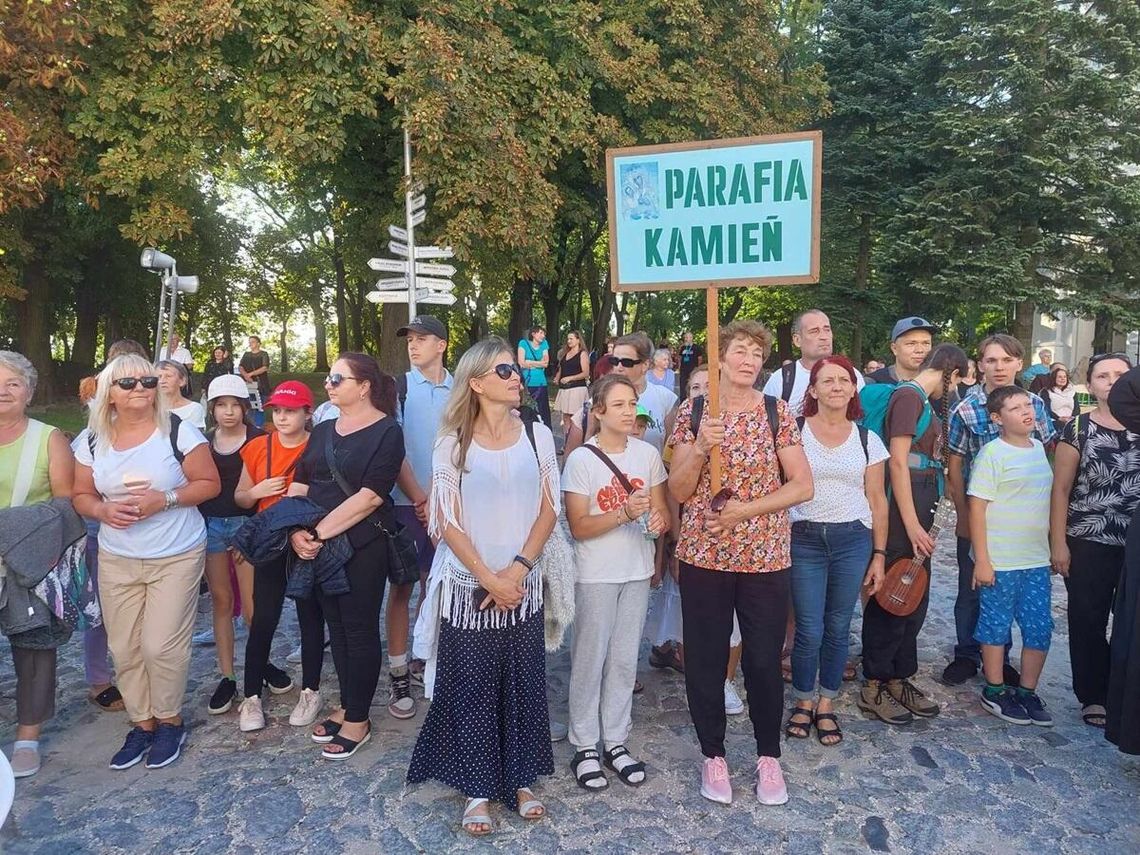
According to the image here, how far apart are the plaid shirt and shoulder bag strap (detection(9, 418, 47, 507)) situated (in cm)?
487

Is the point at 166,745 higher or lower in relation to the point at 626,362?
lower

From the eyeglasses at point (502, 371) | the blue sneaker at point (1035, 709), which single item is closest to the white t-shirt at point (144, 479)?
the eyeglasses at point (502, 371)

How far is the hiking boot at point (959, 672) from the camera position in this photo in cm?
468

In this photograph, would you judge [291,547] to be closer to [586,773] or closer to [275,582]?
[275,582]

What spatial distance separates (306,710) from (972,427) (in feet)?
13.3

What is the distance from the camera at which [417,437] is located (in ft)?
15.4

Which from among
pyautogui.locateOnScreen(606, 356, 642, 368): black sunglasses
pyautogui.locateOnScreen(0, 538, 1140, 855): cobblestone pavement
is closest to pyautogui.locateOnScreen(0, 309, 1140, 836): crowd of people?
pyautogui.locateOnScreen(0, 538, 1140, 855): cobblestone pavement

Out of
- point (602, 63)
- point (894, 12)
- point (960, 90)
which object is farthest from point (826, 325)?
point (894, 12)

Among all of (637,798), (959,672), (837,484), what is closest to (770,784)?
(637,798)

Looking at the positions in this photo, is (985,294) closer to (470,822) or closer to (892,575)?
(892,575)

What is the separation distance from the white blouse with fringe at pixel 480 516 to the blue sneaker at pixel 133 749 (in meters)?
1.63

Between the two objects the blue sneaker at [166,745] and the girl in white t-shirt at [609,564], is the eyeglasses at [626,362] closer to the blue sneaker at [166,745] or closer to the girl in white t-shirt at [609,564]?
the girl in white t-shirt at [609,564]

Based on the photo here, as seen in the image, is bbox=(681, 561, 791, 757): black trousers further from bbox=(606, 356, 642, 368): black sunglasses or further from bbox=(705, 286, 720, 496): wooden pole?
bbox=(606, 356, 642, 368): black sunglasses

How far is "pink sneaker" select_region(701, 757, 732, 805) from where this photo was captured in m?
3.42
